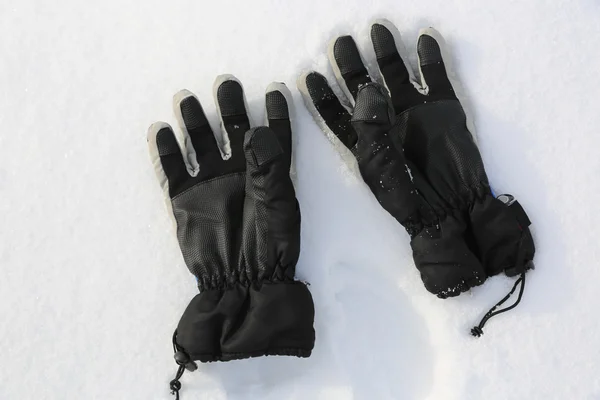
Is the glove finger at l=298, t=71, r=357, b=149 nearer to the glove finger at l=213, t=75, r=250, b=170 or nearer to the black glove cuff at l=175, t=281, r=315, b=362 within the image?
the glove finger at l=213, t=75, r=250, b=170

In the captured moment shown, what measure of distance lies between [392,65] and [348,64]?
0.39 ft

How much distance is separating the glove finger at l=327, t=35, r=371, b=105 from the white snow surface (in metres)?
0.04

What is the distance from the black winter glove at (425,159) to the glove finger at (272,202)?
20 centimetres

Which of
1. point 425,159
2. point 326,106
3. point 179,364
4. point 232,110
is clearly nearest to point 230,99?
point 232,110

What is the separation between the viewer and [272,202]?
1.25m

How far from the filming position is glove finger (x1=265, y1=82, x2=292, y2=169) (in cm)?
137

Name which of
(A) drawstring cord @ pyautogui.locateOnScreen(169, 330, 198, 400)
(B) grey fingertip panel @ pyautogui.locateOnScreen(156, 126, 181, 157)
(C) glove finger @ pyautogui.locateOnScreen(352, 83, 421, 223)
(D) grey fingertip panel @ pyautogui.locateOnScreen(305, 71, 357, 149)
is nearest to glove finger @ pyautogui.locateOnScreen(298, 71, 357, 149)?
(D) grey fingertip panel @ pyautogui.locateOnScreen(305, 71, 357, 149)

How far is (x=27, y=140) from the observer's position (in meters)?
1.42

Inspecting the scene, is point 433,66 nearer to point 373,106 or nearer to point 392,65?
point 392,65

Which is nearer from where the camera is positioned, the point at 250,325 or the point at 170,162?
the point at 250,325

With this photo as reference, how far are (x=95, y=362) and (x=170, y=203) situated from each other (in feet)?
1.48

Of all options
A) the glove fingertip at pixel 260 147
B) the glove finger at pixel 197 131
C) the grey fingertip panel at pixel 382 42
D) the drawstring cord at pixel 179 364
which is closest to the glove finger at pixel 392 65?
the grey fingertip panel at pixel 382 42

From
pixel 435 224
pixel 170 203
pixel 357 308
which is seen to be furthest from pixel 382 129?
pixel 170 203

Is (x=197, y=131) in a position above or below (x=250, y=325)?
above
